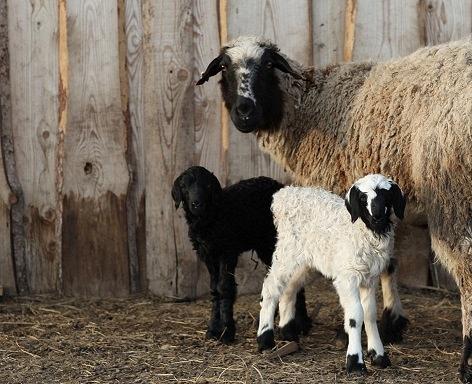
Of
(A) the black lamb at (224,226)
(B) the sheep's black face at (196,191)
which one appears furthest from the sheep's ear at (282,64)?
(B) the sheep's black face at (196,191)

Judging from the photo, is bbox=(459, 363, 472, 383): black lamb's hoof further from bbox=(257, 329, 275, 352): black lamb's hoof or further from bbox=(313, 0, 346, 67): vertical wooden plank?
bbox=(313, 0, 346, 67): vertical wooden plank

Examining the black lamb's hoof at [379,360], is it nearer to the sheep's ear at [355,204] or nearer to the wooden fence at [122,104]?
the sheep's ear at [355,204]

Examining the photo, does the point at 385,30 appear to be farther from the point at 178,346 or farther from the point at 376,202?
the point at 178,346

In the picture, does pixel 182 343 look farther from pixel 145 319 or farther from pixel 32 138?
pixel 32 138

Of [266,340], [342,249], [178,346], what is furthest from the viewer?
[178,346]

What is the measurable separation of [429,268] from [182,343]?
8.91ft

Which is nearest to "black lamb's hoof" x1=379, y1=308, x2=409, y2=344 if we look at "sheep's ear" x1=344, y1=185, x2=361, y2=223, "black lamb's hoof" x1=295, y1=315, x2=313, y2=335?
"black lamb's hoof" x1=295, y1=315, x2=313, y2=335

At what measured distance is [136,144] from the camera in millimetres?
7836

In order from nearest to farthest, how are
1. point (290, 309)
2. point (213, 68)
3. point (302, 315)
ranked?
1. point (290, 309)
2. point (302, 315)
3. point (213, 68)

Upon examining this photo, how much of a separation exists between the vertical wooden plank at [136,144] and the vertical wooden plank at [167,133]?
73 mm

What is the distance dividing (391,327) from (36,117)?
346cm

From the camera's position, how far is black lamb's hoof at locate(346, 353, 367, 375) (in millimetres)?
5590

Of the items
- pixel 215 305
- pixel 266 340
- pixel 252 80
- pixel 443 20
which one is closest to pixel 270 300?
pixel 266 340

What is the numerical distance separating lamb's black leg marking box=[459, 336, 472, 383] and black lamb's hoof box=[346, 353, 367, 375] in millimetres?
604
